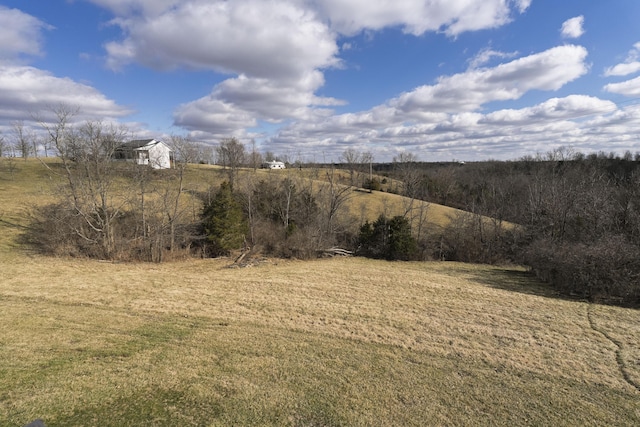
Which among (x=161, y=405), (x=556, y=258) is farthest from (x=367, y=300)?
(x=556, y=258)

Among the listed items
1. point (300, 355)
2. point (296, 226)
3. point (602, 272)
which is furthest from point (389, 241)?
point (300, 355)

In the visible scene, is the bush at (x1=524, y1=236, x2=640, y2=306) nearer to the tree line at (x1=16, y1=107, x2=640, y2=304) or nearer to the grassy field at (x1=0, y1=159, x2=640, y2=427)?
the tree line at (x1=16, y1=107, x2=640, y2=304)

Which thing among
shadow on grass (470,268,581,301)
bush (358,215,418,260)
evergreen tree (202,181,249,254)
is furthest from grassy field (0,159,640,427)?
bush (358,215,418,260)

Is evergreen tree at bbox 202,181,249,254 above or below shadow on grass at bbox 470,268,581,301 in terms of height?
above

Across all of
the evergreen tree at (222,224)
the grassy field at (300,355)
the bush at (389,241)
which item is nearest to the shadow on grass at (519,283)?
the grassy field at (300,355)

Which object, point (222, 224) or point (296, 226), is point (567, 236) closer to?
point (296, 226)

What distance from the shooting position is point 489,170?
87.8 metres

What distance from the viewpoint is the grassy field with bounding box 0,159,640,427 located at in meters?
6.33

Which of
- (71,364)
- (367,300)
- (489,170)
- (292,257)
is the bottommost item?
(292,257)

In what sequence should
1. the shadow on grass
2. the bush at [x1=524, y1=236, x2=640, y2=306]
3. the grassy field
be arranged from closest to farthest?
1. the grassy field
2. the bush at [x1=524, y1=236, x2=640, y2=306]
3. the shadow on grass

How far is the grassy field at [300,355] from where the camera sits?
6328mm

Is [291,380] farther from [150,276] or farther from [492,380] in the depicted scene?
[150,276]

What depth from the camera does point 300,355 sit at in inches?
349

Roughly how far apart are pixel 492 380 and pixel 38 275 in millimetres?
19776
